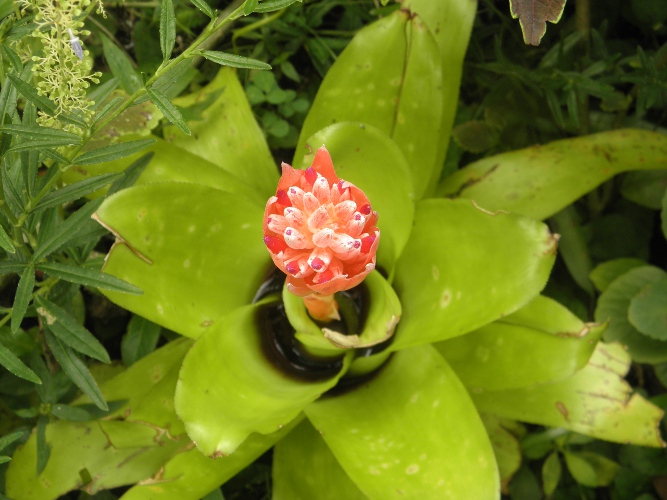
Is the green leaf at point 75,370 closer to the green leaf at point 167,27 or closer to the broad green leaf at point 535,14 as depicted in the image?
the green leaf at point 167,27

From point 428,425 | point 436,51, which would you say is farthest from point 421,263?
point 436,51

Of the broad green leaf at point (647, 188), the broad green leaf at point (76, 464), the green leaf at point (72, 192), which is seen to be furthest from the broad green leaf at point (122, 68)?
the broad green leaf at point (647, 188)

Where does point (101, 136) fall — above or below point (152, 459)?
above

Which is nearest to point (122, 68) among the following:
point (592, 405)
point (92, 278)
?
point (92, 278)

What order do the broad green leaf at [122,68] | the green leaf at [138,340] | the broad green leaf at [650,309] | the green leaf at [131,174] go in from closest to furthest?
the green leaf at [131,174], the broad green leaf at [122,68], the green leaf at [138,340], the broad green leaf at [650,309]

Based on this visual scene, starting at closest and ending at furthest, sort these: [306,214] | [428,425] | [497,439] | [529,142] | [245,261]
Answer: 1. [306,214]
2. [428,425]
3. [245,261]
4. [497,439]
5. [529,142]

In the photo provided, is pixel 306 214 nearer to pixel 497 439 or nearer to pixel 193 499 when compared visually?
pixel 193 499

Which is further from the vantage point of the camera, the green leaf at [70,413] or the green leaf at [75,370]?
the green leaf at [70,413]

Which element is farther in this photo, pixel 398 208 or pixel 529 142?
pixel 529 142

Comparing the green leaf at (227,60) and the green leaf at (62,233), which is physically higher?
the green leaf at (227,60)
